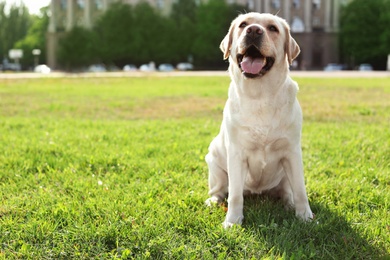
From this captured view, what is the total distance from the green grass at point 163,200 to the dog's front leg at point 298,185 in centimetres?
10

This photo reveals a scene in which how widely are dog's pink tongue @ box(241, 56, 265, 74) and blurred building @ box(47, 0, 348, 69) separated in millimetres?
71974

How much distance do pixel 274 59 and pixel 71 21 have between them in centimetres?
8095

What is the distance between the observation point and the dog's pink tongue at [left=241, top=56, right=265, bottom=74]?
138 inches

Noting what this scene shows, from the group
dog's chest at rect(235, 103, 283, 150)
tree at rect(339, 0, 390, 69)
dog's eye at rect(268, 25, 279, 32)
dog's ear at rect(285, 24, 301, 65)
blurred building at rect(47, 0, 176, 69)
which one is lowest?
dog's chest at rect(235, 103, 283, 150)

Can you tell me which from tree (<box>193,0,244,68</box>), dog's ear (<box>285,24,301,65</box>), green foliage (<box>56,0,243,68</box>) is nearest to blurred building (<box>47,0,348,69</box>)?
tree (<box>193,0,244,68</box>)

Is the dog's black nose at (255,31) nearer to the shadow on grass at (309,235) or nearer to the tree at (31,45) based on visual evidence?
the shadow on grass at (309,235)

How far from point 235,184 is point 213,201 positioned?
0.53 metres

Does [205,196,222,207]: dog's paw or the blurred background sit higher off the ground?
the blurred background

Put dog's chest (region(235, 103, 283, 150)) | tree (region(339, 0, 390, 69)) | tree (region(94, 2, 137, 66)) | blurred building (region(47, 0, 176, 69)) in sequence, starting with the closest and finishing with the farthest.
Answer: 1. dog's chest (region(235, 103, 283, 150))
2. tree (region(339, 0, 390, 69))
3. tree (region(94, 2, 137, 66))
4. blurred building (region(47, 0, 176, 69))

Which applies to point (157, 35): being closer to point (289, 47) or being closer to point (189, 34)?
point (189, 34)

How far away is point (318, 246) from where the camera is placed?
327 cm

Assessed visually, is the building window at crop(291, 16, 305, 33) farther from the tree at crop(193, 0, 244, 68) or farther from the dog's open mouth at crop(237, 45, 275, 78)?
the dog's open mouth at crop(237, 45, 275, 78)

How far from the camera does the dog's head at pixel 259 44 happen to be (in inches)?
137

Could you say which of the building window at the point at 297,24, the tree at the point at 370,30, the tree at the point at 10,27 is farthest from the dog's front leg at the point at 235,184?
the tree at the point at 10,27
